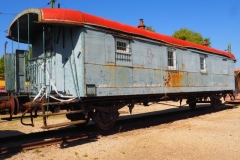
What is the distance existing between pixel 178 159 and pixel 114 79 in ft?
11.7

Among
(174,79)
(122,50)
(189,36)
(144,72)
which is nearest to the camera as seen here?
(122,50)

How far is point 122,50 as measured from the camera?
8547 mm

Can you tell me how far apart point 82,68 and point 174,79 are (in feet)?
17.3

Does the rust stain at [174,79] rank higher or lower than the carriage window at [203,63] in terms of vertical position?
lower

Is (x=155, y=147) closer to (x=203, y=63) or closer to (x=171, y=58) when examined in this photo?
(x=171, y=58)

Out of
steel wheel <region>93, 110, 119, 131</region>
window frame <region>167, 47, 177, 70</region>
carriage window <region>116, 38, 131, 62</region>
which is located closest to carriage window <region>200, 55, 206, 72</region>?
window frame <region>167, 47, 177, 70</region>

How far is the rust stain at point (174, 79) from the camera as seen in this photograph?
10534 mm

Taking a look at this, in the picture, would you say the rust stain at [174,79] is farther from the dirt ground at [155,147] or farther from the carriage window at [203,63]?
the dirt ground at [155,147]

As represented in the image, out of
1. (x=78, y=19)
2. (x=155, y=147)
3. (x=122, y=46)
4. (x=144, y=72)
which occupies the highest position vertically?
(x=78, y=19)

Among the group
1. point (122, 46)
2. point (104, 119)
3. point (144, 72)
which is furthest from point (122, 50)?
point (104, 119)

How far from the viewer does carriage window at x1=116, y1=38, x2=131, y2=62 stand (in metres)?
8.38

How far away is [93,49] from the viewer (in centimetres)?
750

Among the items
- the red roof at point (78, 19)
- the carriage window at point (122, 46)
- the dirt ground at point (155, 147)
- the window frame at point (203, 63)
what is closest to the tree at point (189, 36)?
the window frame at point (203, 63)

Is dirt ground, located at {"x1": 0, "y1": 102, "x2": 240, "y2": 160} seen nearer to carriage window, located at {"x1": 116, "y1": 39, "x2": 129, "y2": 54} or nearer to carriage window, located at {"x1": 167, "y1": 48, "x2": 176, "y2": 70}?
carriage window, located at {"x1": 116, "y1": 39, "x2": 129, "y2": 54}
